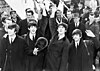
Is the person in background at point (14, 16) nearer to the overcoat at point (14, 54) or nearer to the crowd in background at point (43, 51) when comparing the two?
the crowd in background at point (43, 51)

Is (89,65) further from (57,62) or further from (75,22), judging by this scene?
(75,22)

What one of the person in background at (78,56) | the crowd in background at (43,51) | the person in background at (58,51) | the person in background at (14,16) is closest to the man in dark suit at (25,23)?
the crowd in background at (43,51)

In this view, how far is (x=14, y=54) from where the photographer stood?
6934 millimetres

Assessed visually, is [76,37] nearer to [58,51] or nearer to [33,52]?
[58,51]

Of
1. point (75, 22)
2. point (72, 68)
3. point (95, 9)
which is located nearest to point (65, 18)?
point (75, 22)

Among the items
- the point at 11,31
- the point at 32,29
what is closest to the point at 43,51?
the point at 32,29

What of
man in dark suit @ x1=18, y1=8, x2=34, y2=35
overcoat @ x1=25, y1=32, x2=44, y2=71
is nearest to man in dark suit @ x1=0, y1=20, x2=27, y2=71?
overcoat @ x1=25, y1=32, x2=44, y2=71

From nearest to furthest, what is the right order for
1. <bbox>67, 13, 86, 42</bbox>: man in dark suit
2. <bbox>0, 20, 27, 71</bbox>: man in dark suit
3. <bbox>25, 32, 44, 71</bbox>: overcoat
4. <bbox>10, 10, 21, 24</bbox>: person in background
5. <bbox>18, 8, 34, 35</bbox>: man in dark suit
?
<bbox>0, 20, 27, 71</bbox>: man in dark suit < <bbox>25, 32, 44, 71</bbox>: overcoat < <bbox>67, 13, 86, 42</bbox>: man in dark suit < <bbox>18, 8, 34, 35</bbox>: man in dark suit < <bbox>10, 10, 21, 24</bbox>: person in background

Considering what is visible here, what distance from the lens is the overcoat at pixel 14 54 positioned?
692 cm

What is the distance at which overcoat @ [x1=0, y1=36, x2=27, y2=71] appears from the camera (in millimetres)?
6922

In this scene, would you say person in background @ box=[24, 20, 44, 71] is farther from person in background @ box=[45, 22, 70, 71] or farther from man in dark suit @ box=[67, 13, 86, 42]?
man in dark suit @ box=[67, 13, 86, 42]

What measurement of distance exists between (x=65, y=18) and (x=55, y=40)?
1581 mm

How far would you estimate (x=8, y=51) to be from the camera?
698cm

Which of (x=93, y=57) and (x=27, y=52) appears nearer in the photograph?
(x=27, y=52)
